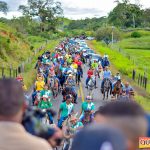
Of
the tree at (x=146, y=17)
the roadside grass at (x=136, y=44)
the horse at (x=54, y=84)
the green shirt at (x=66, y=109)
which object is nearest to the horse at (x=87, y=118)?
the green shirt at (x=66, y=109)

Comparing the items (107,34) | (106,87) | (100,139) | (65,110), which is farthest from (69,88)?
(107,34)

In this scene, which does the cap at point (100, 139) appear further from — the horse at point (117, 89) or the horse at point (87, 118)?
the horse at point (117, 89)

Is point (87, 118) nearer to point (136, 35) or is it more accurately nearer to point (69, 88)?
point (69, 88)

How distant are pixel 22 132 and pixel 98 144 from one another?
775mm

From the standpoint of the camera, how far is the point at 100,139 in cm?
271

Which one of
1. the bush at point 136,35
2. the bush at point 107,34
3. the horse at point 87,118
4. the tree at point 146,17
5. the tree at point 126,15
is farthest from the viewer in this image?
the tree at point 146,17

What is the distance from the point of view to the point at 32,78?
33688 mm

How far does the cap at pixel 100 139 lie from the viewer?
2693 mm

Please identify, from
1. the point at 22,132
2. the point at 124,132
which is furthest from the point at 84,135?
the point at 22,132

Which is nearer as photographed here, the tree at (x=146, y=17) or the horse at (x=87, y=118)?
the horse at (x=87, y=118)

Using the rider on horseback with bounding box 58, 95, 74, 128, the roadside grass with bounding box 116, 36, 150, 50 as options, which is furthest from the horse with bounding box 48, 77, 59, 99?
the roadside grass with bounding box 116, 36, 150, 50

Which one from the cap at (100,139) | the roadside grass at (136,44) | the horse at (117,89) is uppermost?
the cap at (100,139)

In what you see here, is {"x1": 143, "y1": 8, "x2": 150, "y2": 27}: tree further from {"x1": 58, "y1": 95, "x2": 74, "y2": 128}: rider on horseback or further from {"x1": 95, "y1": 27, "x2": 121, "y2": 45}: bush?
{"x1": 58, "y1": 95, "x2": 74, "y2": 128}: rider on horseback

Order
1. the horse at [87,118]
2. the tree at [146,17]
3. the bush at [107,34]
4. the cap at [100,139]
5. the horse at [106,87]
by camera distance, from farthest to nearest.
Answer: the tree at [146,17] < the bush at [107,34] < the horse at [106,87] < the horse at [87,118] < the cap at [100,139]
